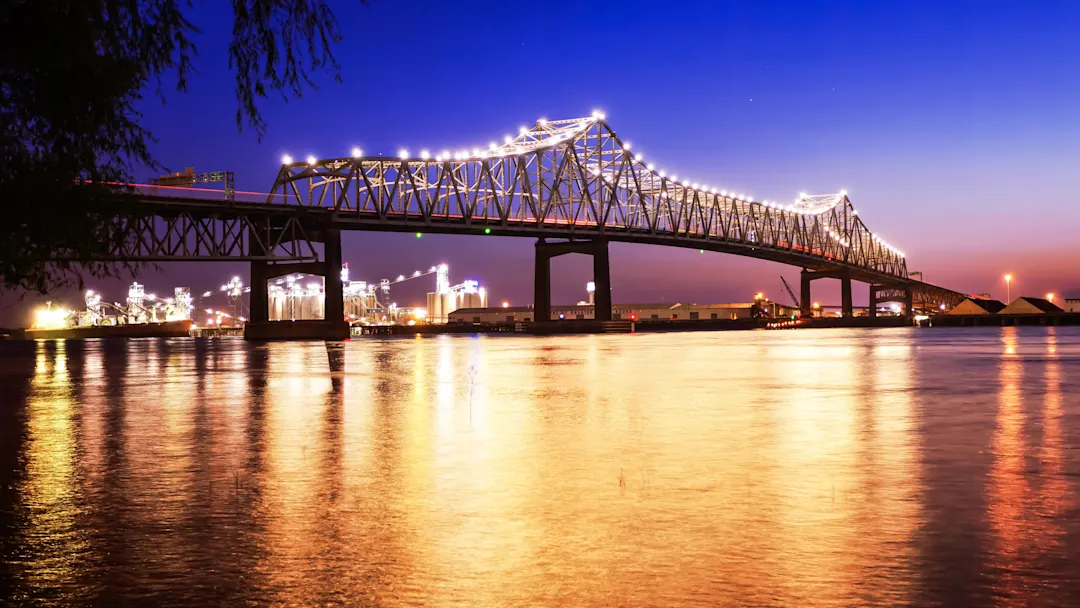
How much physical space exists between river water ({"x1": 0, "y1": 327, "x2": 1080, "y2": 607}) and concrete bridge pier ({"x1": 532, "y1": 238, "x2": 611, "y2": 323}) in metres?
101

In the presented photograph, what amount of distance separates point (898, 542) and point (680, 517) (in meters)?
1.87

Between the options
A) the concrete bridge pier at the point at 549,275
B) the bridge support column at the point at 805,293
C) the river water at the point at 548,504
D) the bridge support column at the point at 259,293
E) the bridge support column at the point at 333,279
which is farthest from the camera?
the bridge support column at the point at 805,293

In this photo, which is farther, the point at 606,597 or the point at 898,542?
the point at 898,542

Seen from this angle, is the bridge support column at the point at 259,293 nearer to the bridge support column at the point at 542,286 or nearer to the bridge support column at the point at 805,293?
the bridge support column at the point at 542,286

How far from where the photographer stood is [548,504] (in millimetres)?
9336

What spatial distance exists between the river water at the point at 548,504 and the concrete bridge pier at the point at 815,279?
17349 centimetres

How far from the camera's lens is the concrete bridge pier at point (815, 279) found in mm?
189250

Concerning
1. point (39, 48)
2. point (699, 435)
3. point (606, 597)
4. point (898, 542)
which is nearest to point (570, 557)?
point (606, 597)

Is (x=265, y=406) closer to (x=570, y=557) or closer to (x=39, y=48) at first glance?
(x=39, y=48)

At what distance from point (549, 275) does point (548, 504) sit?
114 meters

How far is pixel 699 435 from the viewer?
1486cm

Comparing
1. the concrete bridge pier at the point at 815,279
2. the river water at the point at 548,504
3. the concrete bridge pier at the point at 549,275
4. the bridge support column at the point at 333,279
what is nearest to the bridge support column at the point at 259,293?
the bridge support column at the point at 333,279

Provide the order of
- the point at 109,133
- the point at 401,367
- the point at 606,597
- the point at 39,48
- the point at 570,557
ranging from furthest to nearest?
the point at 401,367
the point at 109,133
the point at 39,48
the point at 570,557
the point at 606,597

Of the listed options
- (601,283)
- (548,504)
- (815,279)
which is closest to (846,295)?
(815,279)
